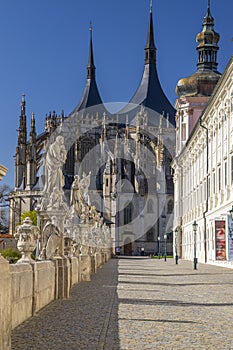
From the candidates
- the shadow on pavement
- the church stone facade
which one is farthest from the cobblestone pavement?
the church stone facade

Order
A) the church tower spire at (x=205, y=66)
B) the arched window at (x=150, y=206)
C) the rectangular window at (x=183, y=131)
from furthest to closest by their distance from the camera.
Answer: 1. the arched window at (x=150, y=206)
2. the rectangular window at (x=183, y=131)
3. the church tower spire at (x=205, y=66)

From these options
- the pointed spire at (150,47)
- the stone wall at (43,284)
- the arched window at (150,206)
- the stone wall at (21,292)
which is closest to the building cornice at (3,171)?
the stone wall at (21,292)

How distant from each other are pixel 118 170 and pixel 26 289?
272ft

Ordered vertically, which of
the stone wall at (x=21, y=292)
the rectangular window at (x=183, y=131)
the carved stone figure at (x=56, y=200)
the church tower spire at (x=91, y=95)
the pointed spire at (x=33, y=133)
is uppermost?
the church tower spire at (x=91, y=95)

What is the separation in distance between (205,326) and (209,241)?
110 feet

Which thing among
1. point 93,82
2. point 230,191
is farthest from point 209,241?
point 93,82

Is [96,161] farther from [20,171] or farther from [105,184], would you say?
[20,171]

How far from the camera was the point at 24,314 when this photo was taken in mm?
10281

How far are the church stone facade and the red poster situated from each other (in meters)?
54.4

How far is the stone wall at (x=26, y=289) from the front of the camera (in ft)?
19.9

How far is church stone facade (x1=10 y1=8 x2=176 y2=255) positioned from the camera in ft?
300

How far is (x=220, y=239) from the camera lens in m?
33.9

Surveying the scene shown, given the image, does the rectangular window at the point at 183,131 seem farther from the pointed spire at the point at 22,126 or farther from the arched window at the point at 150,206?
the pointed spire at the point at 22,126

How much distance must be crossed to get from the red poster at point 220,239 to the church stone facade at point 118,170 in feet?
179
